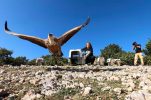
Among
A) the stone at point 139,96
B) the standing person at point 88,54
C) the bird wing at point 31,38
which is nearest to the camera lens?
the stone at point 139,96

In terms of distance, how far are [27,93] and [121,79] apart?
2803mm

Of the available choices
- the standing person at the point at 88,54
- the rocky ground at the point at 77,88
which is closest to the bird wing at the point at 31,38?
the standing person at the point at 88,54

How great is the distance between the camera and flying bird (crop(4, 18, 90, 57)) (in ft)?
72.1

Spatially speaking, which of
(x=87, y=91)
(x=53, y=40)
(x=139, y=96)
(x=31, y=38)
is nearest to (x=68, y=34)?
(x=53, y=40)

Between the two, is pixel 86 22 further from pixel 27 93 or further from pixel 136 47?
pixel 27 93

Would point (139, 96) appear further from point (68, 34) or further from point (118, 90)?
point (68, 34)

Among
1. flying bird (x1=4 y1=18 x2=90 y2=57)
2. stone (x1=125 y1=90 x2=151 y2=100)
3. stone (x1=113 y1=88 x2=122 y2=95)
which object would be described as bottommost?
stone (x1=125 y1=90 x2=151 y2=100)

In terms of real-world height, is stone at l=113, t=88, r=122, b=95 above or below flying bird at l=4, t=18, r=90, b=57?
below

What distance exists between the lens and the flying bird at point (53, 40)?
21969 mm

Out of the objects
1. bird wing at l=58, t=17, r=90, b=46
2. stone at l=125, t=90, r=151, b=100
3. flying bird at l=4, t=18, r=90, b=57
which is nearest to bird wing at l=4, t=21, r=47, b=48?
flying bird at l=4, t=18, r=90, b=57

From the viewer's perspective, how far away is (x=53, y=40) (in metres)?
22.1

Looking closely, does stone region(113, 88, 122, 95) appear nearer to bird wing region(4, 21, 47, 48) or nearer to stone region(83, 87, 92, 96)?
stone region(83, 87, 92, 96)

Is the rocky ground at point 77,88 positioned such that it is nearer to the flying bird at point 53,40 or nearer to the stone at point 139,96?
the stone at point 139,96

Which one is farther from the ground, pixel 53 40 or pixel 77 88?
pixel 53 40
